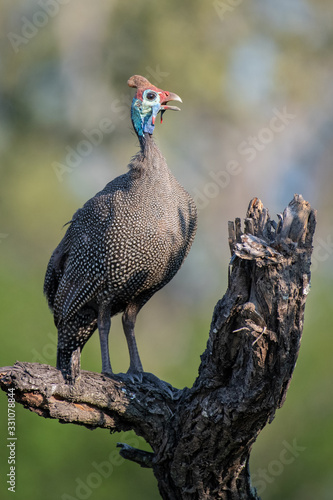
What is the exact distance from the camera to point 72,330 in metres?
6.13

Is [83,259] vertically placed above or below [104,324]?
above

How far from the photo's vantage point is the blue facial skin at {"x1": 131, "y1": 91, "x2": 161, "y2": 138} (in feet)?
19.7

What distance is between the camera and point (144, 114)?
6.02 meters

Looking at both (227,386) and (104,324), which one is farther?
(104,324)

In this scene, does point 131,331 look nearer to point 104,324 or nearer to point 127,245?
point 104,324

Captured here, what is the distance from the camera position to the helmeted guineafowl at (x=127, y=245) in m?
5.64

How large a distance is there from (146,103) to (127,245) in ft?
4.09

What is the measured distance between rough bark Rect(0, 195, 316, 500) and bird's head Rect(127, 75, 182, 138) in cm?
182

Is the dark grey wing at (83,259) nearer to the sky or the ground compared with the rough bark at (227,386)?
nearer to the sky

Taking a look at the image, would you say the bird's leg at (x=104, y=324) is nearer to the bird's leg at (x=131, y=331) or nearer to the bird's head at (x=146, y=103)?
the bird's leg at (x=131, y=331)

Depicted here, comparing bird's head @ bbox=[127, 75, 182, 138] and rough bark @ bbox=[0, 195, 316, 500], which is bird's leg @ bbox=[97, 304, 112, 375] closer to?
rough bark @ bbox=[0, 195, 316, 500]

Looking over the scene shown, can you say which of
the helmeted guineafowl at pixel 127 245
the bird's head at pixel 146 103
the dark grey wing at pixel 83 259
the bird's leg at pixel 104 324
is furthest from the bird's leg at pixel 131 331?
the bird's head at pixel 146 103

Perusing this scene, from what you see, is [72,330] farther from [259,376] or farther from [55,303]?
[259,376]

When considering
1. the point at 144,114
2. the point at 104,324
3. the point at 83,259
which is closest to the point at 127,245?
the point at 83,259
